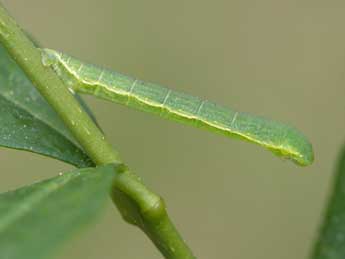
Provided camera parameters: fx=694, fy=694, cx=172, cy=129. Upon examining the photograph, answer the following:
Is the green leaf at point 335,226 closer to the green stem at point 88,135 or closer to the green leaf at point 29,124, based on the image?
the green stem at point 88,135

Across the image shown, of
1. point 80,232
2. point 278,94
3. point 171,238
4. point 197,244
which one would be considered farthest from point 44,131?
point 278,94

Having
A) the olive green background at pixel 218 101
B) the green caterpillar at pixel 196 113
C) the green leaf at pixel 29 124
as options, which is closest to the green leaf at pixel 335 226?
the green leaf at pixel 29 124

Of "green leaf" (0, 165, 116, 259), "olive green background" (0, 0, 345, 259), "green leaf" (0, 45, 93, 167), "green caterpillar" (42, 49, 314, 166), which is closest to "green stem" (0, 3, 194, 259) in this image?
"green leaf" (0, 165, 116, 259)

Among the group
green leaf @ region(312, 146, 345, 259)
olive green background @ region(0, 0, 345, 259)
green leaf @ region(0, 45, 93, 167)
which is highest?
green leaf @ region(312, 146, 345, 259)

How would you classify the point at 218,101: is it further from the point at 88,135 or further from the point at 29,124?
the point at 88,135

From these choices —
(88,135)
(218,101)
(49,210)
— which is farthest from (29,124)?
(218,101)

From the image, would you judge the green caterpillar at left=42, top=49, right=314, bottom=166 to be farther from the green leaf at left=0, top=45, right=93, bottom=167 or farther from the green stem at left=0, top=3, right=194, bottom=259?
the green stem at left=0, top=3, right=194, bottom=259
